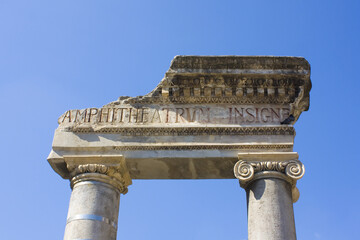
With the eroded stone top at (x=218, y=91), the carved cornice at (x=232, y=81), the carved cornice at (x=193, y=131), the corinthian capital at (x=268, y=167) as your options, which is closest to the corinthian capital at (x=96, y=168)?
the carved cornice at (x=193, y=131)

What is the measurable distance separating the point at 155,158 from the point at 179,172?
855 millimetres

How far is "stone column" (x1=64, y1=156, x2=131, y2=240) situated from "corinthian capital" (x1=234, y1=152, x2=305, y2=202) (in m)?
2.79

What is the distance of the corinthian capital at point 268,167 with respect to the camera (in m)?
11.2

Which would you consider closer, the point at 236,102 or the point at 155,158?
the point at 155,158

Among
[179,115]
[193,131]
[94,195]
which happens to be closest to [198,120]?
[193,131]

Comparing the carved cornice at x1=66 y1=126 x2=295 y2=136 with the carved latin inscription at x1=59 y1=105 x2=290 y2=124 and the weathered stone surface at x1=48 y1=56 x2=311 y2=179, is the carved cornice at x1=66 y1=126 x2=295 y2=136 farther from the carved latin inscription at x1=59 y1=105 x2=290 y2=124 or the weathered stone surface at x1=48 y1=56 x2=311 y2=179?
the carved latin inscription at x1=59 y1=105 x2=290 y2=124

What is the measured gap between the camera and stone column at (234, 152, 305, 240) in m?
10.5

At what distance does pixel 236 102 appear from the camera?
12.5m

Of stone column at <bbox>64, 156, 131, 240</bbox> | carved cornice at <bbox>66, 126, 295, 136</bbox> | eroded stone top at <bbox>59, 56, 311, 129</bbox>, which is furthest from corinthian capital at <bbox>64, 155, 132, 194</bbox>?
eroded stone top at <bbox>59, 56, 311, 129</bbox>

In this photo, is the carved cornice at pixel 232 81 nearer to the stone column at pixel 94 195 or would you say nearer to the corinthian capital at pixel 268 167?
the corinthian capital at pixel 268 167

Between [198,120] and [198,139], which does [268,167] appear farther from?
[198,120]

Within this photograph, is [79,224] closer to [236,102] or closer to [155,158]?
[155,158]

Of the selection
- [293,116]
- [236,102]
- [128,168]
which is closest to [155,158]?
[128,168]

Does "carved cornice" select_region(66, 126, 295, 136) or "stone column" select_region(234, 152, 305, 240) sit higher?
"carved cornice" select_region(66, 126, 295, 136)
